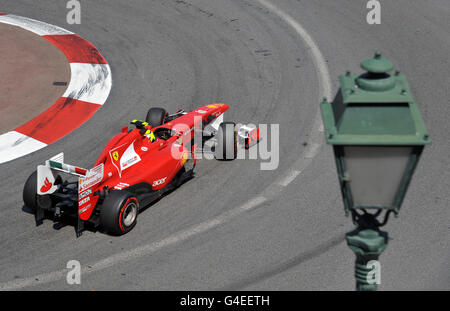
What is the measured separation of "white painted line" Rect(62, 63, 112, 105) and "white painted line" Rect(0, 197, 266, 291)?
4527 millimetres

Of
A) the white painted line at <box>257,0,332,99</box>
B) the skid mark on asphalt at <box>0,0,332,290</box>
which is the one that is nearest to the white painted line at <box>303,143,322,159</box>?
the skid mark on asphalt at <box>0,0,332,290</box>

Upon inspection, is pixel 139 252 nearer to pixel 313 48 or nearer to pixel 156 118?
pixel 156 118

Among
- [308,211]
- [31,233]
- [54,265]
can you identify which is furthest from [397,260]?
[31,233]

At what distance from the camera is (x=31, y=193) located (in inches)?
336

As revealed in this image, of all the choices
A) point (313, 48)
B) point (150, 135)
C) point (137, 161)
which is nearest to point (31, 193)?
point (137, 161)

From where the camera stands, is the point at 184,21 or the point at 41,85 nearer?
the point at 41,85

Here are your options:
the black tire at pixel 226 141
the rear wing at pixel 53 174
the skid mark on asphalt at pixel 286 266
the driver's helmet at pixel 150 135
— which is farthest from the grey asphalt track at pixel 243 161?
the driver's helmet at pixel 150 135

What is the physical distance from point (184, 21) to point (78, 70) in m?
3.38

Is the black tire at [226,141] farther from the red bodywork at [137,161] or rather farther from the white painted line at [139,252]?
the white painted line at [139,252]

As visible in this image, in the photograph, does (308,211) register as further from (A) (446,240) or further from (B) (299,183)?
(A) (446,240)

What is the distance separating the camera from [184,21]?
15.4 metres

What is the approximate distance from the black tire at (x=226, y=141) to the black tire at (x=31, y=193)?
9.70 ft

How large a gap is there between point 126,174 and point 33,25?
26.9ft

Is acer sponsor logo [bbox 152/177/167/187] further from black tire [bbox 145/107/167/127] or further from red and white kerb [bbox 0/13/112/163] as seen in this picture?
red and white kerb [bbox 0/13/112/163]
